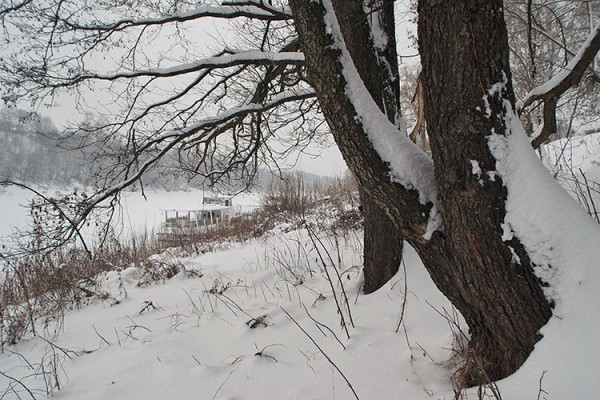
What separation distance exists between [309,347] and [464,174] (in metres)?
1.35

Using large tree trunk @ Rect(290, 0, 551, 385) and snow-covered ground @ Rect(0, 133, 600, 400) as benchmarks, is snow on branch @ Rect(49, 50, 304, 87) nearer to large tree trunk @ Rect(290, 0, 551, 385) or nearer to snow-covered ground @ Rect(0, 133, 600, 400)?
large tree trunk @ Rect(290, 0, 551, 385)

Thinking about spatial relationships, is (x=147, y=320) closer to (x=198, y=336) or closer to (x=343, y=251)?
(x=198, y=336)

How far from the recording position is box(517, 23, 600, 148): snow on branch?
129 cm

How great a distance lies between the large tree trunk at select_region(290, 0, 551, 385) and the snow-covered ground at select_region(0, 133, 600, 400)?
0.31ft

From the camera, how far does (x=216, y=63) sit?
117 inches

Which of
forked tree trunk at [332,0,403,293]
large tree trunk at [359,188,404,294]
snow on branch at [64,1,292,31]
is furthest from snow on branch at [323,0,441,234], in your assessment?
snow on branch at [64,1,292,31]

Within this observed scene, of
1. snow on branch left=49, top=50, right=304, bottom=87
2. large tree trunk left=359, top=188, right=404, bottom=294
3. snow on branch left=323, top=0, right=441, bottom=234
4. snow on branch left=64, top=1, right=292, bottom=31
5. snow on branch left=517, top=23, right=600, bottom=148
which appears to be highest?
snow on branch left=64, top=1, right=292, bottom=31

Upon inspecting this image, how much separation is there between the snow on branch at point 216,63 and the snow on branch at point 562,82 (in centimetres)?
200

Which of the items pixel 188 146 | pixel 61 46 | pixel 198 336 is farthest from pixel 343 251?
pixel 61 46

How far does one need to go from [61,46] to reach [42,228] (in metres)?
2.26

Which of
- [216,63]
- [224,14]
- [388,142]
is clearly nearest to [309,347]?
[388,142]

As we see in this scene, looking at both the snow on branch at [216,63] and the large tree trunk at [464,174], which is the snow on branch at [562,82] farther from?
the snow on branch at [216,63]

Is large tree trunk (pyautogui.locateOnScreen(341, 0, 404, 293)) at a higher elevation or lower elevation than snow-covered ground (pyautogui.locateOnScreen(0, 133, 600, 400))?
higher

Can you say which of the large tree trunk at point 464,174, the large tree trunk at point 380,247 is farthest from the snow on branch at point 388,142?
the large tree trunk at point 380,247
